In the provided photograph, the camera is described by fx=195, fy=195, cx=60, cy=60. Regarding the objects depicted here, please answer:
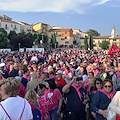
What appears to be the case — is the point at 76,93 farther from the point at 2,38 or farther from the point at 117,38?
the point at 117,38

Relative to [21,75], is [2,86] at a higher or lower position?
higher

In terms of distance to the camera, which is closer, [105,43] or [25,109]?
[25,109]

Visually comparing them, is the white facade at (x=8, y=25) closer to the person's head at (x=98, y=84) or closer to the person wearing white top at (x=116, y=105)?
the person's head at (x=98, y=84)

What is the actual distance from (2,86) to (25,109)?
0.45m

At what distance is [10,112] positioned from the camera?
2.51 meters

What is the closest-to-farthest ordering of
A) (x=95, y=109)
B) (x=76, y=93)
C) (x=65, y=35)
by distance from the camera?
1. (x=95, y=109)
2. (x=76, y=93)
3. (x=65, y=35)

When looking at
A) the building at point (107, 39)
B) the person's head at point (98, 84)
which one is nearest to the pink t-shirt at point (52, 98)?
the person's head at point (98, 84)

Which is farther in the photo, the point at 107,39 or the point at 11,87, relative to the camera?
the point at 107,39

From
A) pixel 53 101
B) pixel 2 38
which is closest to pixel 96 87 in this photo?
pixel 53 101

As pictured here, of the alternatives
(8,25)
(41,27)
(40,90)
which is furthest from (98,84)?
(41,27)

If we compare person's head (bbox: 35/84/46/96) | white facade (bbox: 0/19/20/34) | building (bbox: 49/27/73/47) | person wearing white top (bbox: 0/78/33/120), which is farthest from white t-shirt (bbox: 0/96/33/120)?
Answer: building (bbox: 49/27/73/47)

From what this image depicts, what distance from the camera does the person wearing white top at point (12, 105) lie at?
8.19 feet

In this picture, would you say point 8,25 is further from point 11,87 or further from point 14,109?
point 14,109

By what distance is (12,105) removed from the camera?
2.55 metres
